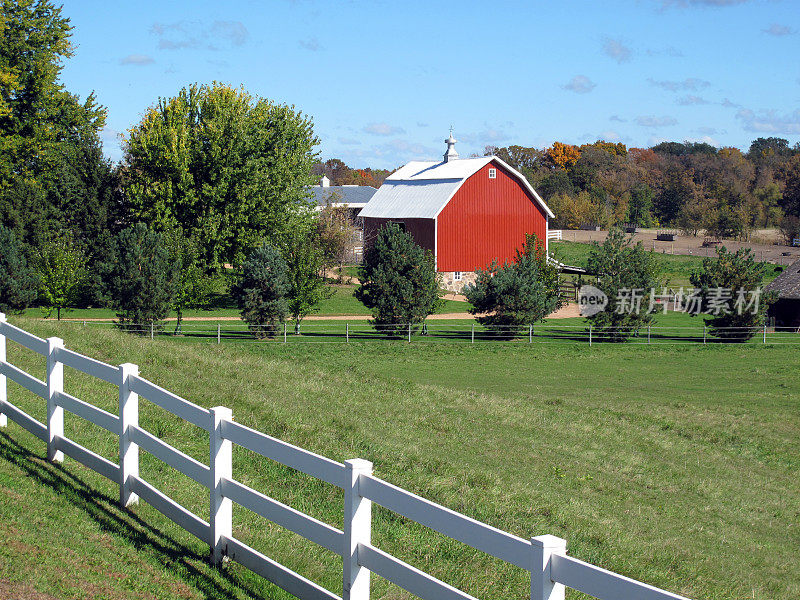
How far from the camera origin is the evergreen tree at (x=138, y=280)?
34344 millimetres

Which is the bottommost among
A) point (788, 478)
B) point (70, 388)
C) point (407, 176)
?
point (788, 478)

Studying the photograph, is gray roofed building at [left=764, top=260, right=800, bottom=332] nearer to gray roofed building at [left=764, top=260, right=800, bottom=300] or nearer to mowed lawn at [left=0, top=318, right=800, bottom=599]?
gray roofed building at [left=764, top=260, right=800, bottom=300]

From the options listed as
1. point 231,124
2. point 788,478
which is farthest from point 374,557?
point 231,124

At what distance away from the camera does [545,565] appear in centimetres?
403

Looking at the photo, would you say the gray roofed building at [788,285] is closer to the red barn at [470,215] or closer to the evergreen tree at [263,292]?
the red barn at [470,215]

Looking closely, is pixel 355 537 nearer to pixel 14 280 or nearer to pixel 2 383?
pixel 2 383

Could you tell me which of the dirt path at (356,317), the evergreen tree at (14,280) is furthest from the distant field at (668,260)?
the evergreen tree at (14,280)

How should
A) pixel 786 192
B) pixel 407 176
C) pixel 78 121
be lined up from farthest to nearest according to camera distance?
pixel 786 192
pixel 407 176
pixel 78 121

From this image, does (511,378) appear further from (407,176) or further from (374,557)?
(407,176)

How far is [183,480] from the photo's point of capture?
8844 mm

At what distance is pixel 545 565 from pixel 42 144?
49.4 meters

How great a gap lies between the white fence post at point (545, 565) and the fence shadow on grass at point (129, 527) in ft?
8.18

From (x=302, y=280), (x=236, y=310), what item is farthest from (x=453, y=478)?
(x=236, y=310)

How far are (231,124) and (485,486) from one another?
1492 inches
